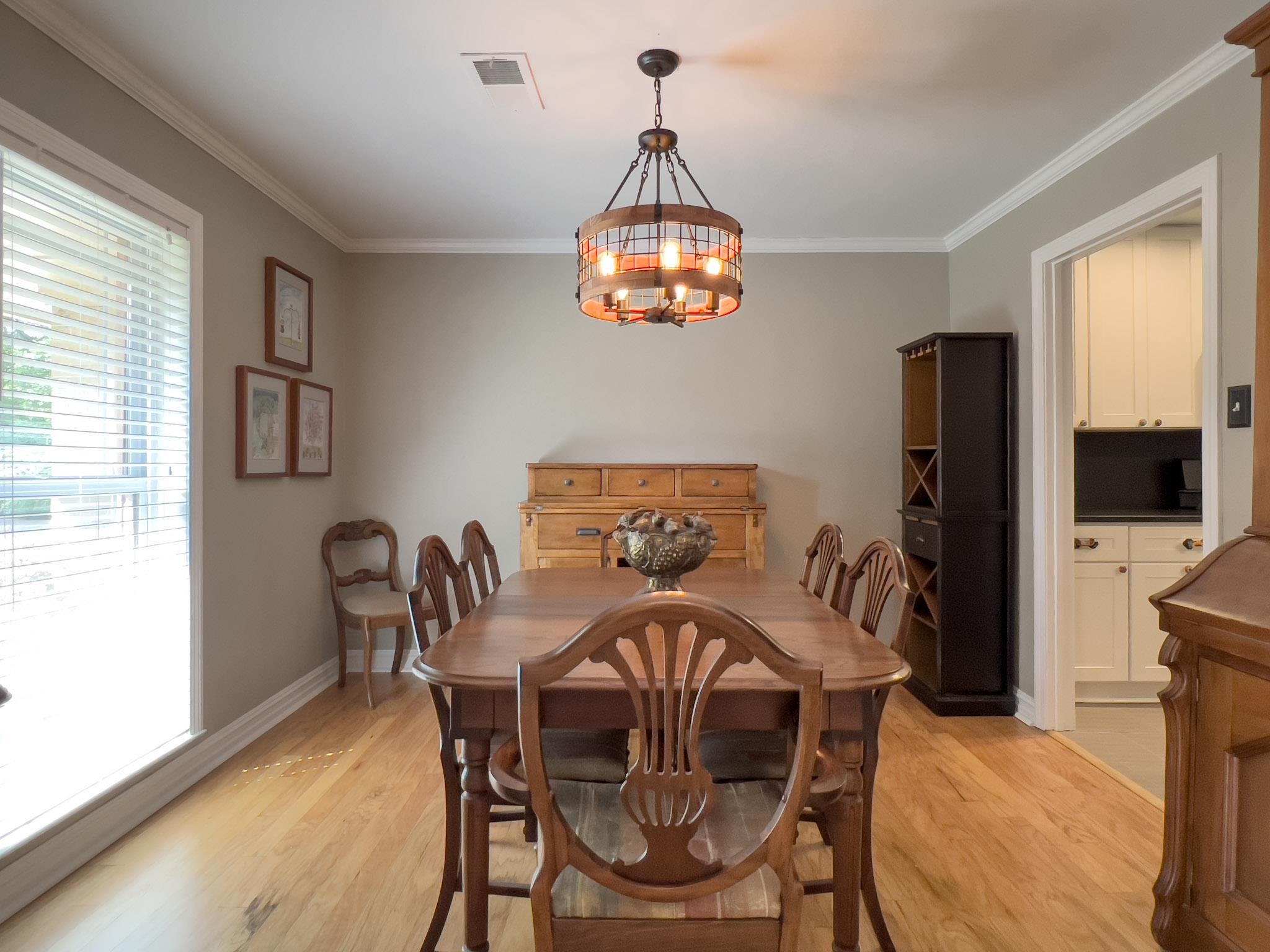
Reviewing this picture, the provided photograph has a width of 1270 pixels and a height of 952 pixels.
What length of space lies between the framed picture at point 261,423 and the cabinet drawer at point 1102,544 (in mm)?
3762

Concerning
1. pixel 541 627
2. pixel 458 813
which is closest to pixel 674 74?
pixel 541 627

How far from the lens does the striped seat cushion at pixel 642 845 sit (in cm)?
123

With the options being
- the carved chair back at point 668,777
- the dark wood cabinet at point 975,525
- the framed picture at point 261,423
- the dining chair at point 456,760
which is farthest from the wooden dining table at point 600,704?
the dark wood cabinet at point 975,525

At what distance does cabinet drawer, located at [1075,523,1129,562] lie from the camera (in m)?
3.55

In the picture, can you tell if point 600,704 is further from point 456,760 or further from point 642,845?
point 456,760

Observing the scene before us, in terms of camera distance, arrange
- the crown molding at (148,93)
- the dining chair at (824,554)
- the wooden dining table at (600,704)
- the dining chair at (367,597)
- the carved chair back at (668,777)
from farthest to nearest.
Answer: the dining chair at (367,597) → the dining chair at (824,554) → the crown molding at (148,93) → the wooden dining table at (600,704) → the carved chair back at (668,777)

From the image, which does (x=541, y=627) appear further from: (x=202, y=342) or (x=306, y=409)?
(x=306, y=409)

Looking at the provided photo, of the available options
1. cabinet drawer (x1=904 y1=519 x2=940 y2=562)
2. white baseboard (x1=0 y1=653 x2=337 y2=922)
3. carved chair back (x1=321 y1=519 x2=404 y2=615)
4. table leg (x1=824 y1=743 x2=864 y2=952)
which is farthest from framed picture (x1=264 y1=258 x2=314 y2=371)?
cabinet drawer (x1=904 y1=519 x2=940 y2=562)

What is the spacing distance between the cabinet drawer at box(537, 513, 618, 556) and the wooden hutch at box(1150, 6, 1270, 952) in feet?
8.17

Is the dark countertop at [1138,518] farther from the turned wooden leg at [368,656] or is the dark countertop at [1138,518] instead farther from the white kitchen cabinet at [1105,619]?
the turned wooden leg at [368,656]

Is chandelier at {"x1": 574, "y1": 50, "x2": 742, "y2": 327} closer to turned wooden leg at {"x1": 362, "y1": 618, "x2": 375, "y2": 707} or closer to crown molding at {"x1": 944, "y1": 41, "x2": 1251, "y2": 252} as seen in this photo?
crown molding at {"x1": 944, "y1": 41, "x2": 1251, "y2": 252}

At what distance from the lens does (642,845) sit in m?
1.38

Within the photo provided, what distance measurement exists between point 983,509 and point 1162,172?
1.56 meters

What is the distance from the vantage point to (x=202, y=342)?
9.39 ft
